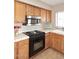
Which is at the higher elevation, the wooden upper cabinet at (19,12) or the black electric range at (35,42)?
the wooden upper cabinet at (19,12)

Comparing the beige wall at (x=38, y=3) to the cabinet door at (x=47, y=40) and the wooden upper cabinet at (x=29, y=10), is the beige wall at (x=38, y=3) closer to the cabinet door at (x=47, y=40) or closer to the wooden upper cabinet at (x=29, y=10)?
the wooden upper cabinet at (x=29, y=10)

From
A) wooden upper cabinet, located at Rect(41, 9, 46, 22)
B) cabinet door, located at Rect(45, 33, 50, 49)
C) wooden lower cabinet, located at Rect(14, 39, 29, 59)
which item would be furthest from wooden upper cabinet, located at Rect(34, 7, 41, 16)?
wooden lower cabinet, located at Rect(14, 39, 29, 59)

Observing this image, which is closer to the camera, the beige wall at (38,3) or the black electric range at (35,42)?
the black electric range at (35,42)

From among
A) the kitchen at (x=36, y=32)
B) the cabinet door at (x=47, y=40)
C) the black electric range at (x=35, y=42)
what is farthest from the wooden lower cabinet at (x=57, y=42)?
the black electric range at (x=35, y=42)

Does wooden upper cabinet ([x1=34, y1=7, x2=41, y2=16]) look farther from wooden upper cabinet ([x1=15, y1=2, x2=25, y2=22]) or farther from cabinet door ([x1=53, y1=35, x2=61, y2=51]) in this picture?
cabinet door ([x1=53, y1=35, x2=61, y2=51])

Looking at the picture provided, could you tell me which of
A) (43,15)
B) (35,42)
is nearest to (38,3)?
(43,15)

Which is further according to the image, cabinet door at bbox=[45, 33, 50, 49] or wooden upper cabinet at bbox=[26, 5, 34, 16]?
cabinet door at bbox=[45, 33, 50, 49]

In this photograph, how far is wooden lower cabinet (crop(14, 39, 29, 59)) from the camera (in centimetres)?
206

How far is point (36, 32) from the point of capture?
11.1ft

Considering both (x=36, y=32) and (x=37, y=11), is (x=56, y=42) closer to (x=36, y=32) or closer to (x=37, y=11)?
(x=36, y=32)

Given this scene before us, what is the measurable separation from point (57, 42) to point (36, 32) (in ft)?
3.29

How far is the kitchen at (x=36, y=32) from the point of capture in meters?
2.40

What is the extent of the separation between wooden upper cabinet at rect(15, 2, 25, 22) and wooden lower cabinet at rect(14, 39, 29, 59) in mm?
736
